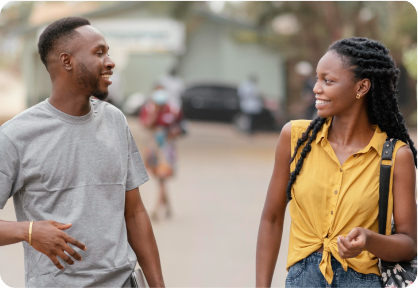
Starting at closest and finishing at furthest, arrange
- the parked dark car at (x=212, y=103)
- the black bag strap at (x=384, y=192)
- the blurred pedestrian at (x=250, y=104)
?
the black bag strap at (x=384, y=192) < the blurred pedestrian at (x=250, y=104) < the parked dark car at (x=212, y=103)

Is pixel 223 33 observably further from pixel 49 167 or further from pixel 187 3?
pixel 49 167

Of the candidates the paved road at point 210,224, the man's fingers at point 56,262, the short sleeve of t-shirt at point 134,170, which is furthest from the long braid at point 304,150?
the paved road at point 210,224

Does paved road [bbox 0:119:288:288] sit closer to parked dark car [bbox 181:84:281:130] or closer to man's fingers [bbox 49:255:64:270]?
man's fingers [bbox 49:255:64:270]

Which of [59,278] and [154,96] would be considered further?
[154,96]

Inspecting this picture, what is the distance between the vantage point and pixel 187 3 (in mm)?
17953

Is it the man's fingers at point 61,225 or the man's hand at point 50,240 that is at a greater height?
the man's fingers at point 61,225

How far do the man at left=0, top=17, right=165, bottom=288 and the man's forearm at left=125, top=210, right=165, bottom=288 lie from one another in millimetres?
94

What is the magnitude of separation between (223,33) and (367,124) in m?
22.2

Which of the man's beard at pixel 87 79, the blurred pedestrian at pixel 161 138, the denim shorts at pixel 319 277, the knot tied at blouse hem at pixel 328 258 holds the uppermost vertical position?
the man's beard at pixel 87 79

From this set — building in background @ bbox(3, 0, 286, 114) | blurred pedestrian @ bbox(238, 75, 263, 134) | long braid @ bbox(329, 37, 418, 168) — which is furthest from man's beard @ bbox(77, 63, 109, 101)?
building in background @ bbox(3, 0, 286, 114)

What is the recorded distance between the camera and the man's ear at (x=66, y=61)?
254 cm

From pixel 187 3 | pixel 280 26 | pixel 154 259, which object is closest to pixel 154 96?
pixel 154 259

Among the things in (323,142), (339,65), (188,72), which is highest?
(339,65)

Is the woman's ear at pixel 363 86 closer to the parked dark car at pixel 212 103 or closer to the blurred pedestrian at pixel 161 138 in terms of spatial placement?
the blurred pedestrian at pixel 161 138
